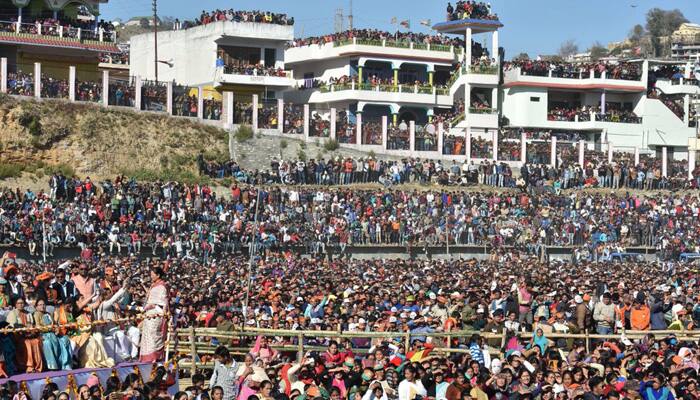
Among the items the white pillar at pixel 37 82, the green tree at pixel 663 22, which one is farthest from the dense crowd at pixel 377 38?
the green tree at pixel 663 22

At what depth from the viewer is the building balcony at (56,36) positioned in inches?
2125

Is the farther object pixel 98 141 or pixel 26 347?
pixel 98 141

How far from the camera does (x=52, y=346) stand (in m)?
17.8

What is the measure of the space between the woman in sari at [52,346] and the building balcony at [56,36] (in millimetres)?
37345

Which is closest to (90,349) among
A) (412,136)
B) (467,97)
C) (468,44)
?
(412,136)

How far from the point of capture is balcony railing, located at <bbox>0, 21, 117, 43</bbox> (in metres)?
54.1

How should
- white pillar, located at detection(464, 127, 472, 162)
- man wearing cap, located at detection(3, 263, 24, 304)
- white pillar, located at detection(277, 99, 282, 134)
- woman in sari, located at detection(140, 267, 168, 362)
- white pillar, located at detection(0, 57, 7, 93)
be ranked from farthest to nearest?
white pillar, located at detection(464, 127, 472, 162) < white pillar, located at detection(277, 99, 282, 134) < white pillar, located at detection(0, 57, 7, 93) < man wearing cap, located at detection(3, 263, 24, 304) < woman in sari, located at detection(140, 267, 168, 362)

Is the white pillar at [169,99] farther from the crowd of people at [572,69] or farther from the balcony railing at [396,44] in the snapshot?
the crowd of people at [572,69]

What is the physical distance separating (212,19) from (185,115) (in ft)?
26.9

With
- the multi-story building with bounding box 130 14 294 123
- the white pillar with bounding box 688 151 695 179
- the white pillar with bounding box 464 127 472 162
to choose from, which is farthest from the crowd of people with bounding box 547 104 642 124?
the multi-story building with bounding box 130 14 294 123

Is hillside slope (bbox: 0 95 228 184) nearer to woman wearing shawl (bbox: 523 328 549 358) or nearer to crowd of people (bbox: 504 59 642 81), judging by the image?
crowd of people (bbox: 504 59 642 81)

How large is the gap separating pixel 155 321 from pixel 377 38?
45.9 meters

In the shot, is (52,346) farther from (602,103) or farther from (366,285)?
(602,103)

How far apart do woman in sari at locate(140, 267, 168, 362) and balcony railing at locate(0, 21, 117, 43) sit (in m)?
37.2
